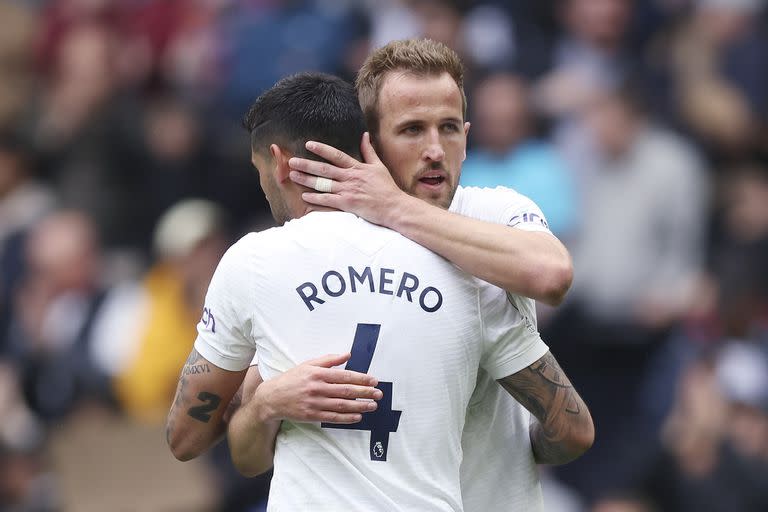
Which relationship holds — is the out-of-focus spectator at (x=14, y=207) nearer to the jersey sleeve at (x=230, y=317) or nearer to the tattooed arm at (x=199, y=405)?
the tattooed arm at (x=199, y=405)

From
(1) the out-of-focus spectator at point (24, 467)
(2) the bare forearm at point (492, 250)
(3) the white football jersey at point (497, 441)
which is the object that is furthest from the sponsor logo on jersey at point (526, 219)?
(1) the out-of-focus spectator at point (24, 467)

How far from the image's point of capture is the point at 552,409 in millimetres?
4660

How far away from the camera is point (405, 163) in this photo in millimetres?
4730

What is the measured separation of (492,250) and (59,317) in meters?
6.77

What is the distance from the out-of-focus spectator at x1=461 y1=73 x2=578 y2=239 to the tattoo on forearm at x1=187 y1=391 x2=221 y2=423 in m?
4.85

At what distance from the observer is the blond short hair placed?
4727 mm

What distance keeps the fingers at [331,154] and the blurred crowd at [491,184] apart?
4.76 metres

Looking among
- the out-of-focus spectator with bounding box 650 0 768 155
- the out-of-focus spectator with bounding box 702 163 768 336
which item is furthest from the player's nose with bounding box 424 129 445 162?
the out-of-focus spectator with bounding box 650 0 768 155

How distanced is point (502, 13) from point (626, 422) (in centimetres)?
340

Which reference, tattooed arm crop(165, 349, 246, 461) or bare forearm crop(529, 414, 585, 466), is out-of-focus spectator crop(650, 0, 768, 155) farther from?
tattooed arm crop(165, 349, 246, 461)

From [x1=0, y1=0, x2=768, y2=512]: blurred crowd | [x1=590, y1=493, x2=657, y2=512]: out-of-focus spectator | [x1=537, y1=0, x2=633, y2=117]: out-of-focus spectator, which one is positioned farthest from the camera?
[x1=537, y1=0, x2=633, y2=117]: out-of-focus spectator

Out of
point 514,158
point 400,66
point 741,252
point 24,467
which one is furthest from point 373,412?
point 741,252

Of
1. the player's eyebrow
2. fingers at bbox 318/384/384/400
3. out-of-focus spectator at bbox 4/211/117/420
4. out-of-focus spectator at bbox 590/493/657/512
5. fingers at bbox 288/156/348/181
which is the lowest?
out-of-focus spectator at bbox 590/493/657/512

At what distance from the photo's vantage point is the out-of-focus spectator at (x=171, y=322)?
957 centimetres
